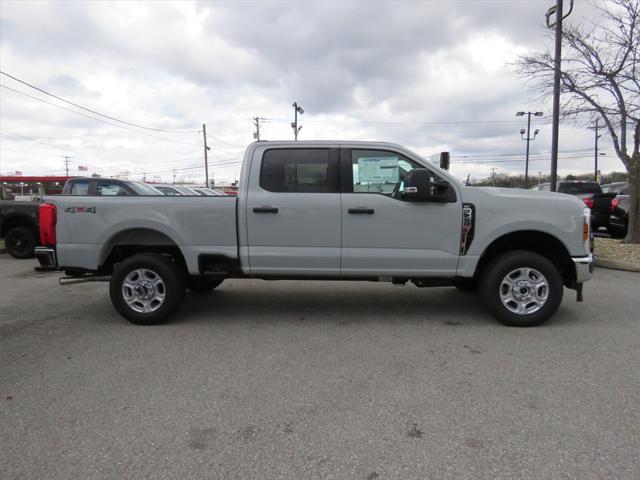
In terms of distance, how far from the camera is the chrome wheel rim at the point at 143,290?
486 centimetres

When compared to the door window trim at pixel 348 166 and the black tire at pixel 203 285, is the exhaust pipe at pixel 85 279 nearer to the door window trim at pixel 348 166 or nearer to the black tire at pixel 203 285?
the black tire at pixel 203 285

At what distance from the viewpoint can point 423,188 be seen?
4.41 metres

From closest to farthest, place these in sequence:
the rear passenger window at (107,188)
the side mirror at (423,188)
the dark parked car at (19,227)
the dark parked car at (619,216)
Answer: the side mirror at (423,188) → the rear passenger window at (107,188) → the dark parked car at (19,227) → the dark parked car at (619,216)

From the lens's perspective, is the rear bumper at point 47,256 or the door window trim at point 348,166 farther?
the rear bumper at point 47,256

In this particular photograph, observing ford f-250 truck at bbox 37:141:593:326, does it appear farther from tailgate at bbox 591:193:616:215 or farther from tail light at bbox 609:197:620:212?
tailgate at bbox 591:193:616:215

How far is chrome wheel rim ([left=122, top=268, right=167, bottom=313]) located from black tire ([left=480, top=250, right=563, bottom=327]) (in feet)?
11.8

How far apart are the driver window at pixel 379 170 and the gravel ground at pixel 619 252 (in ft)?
19.9

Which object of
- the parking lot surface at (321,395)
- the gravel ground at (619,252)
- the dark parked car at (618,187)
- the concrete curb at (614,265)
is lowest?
the parking lot surface at (321,395)

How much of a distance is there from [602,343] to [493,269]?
1209 mm

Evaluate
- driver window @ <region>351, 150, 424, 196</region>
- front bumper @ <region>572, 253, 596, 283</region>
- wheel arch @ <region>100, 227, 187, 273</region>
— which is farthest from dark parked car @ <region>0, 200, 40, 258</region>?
front bumper @ <region>572, 253, 596, 283</region>

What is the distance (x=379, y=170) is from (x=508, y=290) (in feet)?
6.28

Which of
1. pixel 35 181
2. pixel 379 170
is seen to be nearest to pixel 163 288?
pixel 379 170

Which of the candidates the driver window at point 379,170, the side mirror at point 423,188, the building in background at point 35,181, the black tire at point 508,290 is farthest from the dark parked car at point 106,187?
the building in background at point 35,181

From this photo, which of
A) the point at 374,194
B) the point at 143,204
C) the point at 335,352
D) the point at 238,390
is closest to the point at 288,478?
the point at 238,390
